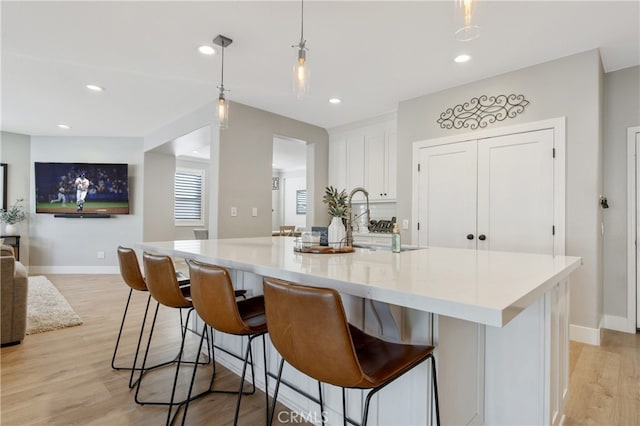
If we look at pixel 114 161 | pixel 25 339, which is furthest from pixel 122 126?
pixel 25 339

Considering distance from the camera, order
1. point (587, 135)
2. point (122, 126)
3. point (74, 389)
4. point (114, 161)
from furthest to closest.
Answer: point (114, 161) → point (122, 126) → point (587, 135) → point (74, 389)

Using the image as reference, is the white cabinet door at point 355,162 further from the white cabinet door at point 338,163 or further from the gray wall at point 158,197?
the gray wall at point 158,197

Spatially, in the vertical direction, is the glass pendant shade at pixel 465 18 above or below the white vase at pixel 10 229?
above

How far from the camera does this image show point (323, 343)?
96cm

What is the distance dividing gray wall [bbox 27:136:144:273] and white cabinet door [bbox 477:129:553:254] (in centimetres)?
568

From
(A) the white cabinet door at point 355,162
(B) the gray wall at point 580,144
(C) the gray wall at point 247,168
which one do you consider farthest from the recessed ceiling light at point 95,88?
(B) the gray wall at point 580,144

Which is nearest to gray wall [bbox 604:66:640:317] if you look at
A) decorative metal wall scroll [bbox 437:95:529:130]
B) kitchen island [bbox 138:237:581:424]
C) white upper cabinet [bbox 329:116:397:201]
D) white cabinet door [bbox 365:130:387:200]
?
decorative metal wall scroll [bbox 437:95:529:130]

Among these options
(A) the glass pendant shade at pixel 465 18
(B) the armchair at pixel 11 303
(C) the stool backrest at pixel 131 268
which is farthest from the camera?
(B) the armchair at pixel 11 303

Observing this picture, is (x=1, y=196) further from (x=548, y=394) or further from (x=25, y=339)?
(x=548, y=394)

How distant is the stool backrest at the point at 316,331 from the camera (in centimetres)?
93

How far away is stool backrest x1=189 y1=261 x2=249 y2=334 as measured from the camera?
1.32 metres

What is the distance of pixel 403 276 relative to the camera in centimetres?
114

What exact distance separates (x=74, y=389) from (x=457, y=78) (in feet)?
13.2

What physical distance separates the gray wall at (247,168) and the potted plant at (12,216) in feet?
13.9
